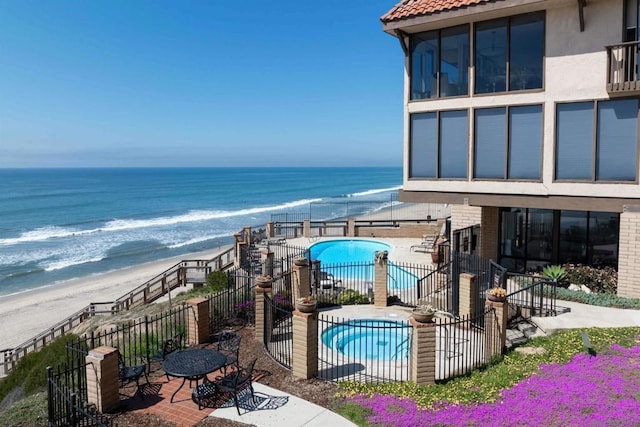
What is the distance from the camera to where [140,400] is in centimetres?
896

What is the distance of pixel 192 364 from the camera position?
889cm

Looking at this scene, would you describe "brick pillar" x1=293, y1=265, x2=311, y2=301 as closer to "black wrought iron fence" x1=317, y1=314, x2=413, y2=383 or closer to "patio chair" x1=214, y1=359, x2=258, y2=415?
"black wrought iron fence" x1=317, y1=314, x2=413, y2=383

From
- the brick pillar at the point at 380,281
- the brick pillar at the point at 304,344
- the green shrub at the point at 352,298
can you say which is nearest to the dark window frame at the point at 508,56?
the brick pillar at the point at 380,281

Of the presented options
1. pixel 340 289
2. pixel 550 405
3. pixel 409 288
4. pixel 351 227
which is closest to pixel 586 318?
pixel 550 405

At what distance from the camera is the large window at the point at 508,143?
15844mm

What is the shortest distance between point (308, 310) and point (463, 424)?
356 cm

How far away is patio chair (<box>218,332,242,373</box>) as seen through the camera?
964 cm

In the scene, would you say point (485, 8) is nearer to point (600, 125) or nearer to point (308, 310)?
point (600, 125)

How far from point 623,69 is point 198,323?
13884 mm

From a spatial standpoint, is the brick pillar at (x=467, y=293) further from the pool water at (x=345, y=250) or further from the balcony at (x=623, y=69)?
the pool water at (x=345, y=250)

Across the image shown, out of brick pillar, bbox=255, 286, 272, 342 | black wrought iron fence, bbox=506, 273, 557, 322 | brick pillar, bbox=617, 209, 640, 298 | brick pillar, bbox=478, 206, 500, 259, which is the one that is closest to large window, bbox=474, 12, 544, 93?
brick pillar, bbox=478, 206, 500, 259

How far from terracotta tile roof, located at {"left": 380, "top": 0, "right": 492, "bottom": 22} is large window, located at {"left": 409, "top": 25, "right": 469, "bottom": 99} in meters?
0.87

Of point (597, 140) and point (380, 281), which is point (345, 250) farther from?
point (597, 140)

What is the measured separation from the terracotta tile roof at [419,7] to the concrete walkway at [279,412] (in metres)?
13.4
